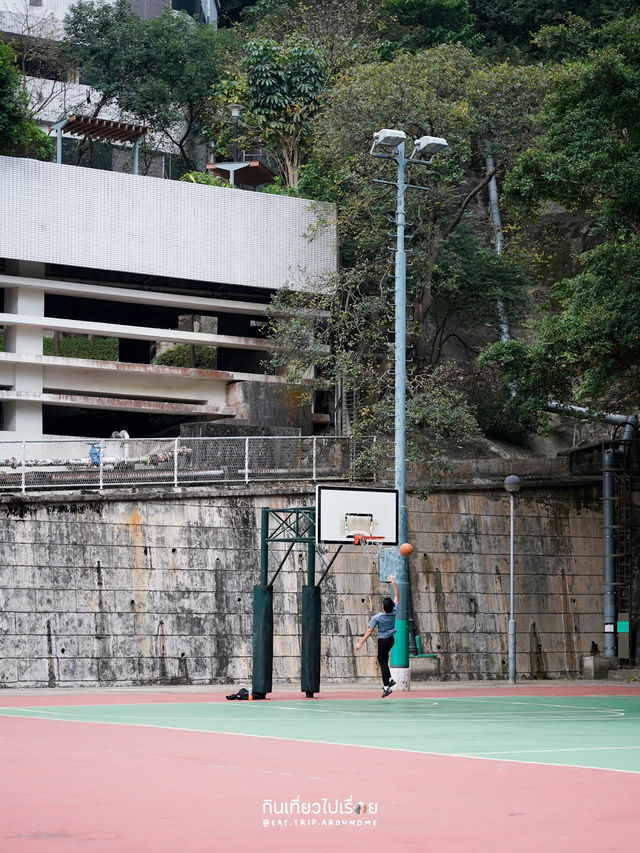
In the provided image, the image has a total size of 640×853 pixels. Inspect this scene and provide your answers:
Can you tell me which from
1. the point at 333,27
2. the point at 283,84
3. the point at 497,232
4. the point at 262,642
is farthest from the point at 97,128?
the point at 262,642

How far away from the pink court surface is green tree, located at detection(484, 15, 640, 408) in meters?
15.2

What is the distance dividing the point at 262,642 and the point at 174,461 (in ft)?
36.3

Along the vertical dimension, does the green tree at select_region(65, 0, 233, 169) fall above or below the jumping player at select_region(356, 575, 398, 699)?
above

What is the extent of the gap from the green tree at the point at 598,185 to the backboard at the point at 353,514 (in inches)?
315

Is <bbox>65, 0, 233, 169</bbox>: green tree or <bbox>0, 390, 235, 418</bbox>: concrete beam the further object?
<bbox>65, 0, 233, 169</bbox>: green tree

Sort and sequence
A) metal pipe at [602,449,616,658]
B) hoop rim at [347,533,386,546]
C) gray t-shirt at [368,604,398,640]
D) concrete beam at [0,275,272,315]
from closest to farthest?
gray t-shirt at [368,604,398,640] → hoop rim at [347,533,386,546] → metal pipe at [602,449,616,658] → concrete beam at [0,275,272,315]

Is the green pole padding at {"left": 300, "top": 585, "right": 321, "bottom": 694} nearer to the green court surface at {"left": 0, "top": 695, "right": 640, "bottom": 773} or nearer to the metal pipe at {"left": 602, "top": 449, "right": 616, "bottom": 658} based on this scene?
the green court surface at {"left": 0, "top": 695, "right": 640, "bottom": 773}

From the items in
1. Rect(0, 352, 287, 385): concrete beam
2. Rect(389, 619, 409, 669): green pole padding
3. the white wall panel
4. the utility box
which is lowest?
the utility box

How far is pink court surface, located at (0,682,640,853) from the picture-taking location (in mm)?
5238

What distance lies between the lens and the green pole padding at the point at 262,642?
18.7 metres

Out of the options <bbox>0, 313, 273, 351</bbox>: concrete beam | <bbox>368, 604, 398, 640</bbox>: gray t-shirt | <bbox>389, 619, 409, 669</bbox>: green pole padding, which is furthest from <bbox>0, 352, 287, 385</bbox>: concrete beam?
<bbox>368, 604, 398, 640</bbox>: gray t-shirt

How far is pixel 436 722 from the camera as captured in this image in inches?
504

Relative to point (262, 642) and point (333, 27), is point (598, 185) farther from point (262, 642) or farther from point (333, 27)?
point (333, 27)

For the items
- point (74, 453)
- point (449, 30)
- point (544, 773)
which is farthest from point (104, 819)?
point (449, 30)
